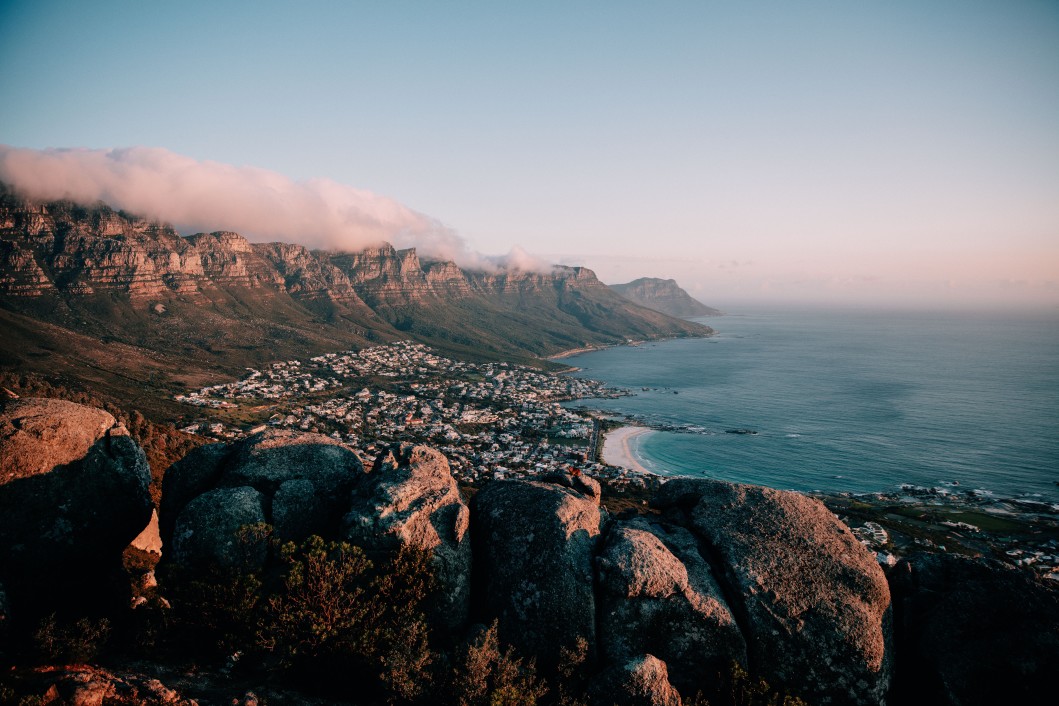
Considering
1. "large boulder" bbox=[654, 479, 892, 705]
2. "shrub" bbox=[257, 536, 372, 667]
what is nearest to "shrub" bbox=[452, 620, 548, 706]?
"shrub" bbox=[257, 536, 372, 667]

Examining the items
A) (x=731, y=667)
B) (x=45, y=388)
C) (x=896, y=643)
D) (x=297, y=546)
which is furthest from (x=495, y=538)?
(x=45, y=388)

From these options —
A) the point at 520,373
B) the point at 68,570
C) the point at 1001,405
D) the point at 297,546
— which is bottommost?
the point at 520,373

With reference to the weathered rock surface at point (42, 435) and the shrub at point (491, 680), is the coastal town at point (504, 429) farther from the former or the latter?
the weathered rock surface at point (42, 435)

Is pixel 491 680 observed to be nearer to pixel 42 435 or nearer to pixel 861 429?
pixel 42 435

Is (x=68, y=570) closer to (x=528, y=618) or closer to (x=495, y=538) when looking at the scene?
(x=495, y=538)

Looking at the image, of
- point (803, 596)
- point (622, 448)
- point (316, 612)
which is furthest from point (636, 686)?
point (622, 448)

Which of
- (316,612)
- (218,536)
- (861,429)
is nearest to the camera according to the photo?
(316,612)

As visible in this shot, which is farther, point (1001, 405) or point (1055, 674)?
point (1001, 405)
